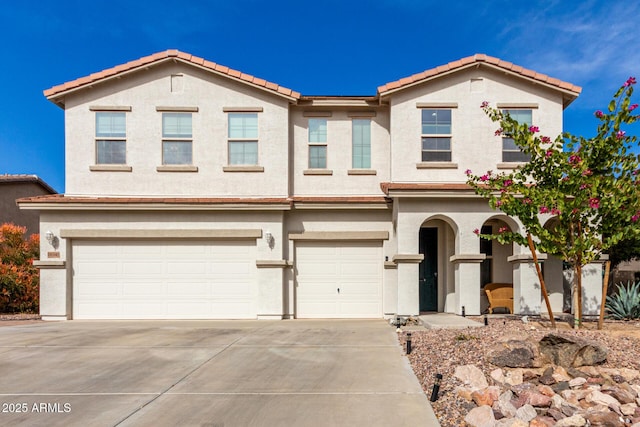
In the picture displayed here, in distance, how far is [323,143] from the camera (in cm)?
1470

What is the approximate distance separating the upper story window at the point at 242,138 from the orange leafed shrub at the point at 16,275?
26.2 ft

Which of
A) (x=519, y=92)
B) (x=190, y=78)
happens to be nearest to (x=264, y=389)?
(x=190, y=78)

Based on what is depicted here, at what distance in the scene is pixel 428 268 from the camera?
48.8ft

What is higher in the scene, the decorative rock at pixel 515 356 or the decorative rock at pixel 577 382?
the decorative rock at pixel 515 356

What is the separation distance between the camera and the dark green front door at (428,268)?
14.9 m

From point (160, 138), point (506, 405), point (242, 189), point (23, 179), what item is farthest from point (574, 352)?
point (23, 179)

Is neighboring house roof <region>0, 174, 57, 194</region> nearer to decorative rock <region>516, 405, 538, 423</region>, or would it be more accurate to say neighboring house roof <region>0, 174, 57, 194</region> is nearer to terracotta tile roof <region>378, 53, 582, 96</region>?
terracotta tile roof <region>378, 53, 582, 96</region>

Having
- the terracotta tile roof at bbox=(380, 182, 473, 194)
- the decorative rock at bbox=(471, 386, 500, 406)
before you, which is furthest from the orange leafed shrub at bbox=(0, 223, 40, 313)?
the decorative rock at bbox=(471, 386, 500, 406)

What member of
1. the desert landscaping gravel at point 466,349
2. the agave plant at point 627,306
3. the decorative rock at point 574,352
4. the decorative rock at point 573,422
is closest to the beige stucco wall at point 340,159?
the desert landscaping gravel at point 466,349

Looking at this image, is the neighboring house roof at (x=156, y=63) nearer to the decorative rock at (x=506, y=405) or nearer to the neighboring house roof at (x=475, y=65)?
the neighboring house roof at (x=475, y=65)

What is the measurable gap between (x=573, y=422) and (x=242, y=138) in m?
11.5

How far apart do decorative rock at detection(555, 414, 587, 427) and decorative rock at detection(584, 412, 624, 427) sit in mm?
112

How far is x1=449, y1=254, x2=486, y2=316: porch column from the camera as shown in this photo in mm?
13055

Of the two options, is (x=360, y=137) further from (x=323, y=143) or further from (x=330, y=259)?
(x=330, y=259)
